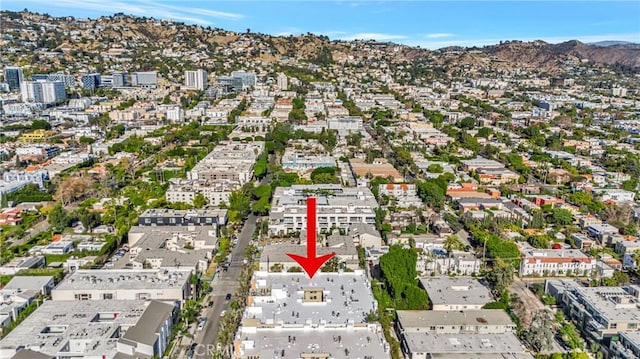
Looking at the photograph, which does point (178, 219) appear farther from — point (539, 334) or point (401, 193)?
point (539, 334)

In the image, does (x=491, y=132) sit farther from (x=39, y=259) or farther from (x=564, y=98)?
(x=39, y=259)

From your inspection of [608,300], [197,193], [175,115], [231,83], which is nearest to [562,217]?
[608,300]

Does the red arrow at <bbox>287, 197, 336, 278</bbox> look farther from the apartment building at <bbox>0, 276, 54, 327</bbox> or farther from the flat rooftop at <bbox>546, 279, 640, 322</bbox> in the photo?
the apartment building at <bbox>0, 276, 54, 327</bbox>

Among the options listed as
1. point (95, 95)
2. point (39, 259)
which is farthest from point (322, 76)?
point (39, 259)

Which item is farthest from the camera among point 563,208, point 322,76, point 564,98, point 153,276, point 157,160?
point 322,76

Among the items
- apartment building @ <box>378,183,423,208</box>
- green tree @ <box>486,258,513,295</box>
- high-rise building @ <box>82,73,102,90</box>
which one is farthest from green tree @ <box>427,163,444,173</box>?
high-rise building @ <box>82,73,102,90</box>

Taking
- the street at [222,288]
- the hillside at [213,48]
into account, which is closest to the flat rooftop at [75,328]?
the street at [222,288]

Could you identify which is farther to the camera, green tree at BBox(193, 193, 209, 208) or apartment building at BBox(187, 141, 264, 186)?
apartment building at BBox(187, 141, 264, 186)
